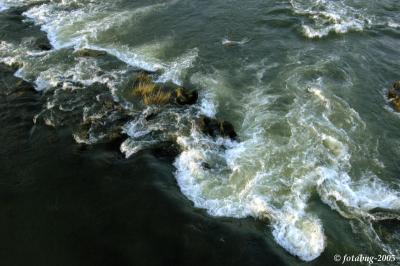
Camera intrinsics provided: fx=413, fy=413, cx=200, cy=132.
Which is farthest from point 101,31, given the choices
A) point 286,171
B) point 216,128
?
point 286,171

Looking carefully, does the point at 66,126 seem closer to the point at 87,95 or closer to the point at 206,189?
the point at 87,95

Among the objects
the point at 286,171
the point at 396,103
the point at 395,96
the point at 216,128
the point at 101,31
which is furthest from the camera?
the point at 101,31

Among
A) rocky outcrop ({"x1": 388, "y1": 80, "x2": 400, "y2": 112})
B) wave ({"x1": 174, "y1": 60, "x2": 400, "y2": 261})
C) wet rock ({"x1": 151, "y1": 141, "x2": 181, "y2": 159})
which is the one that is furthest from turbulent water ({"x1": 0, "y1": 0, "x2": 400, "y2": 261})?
rocky outcrop ({"x1": 388, "y1": 80, "x2": 400, "y2": 112})

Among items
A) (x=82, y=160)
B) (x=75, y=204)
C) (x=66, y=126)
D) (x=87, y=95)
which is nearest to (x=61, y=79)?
(x=87, y=95)

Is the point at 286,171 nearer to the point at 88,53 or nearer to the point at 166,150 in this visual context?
the point at 166,150

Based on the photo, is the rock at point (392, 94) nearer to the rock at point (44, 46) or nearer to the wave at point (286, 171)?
the wave at point (286, 171)

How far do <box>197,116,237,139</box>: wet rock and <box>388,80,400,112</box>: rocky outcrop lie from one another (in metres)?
7.94

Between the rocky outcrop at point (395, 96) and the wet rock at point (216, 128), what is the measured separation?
7.94 m

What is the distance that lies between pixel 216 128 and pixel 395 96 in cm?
894

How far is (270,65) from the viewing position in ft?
72.9

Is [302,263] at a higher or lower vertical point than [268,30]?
lower

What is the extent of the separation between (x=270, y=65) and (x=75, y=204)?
505 inches

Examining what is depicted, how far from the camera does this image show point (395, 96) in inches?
775

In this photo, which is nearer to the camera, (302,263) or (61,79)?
(302,263)
